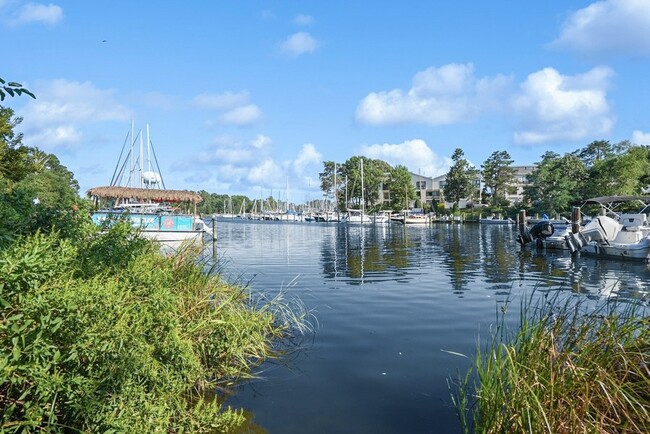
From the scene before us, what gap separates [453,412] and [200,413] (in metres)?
3.25

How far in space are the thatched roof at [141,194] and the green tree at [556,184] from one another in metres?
52.2

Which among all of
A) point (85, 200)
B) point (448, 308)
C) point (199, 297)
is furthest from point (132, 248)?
point (448, 308)

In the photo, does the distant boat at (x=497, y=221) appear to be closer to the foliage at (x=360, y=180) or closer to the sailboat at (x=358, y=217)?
the sailboat at (x=358, y=217)

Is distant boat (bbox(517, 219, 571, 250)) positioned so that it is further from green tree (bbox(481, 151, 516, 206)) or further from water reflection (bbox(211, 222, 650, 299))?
green tree (bbox(481, 151, 516, 206))

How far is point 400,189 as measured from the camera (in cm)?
11075

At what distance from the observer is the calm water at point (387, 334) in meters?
6.11

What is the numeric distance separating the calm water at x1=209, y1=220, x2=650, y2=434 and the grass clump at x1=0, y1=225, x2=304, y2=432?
132cm

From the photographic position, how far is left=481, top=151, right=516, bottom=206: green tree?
300 feet

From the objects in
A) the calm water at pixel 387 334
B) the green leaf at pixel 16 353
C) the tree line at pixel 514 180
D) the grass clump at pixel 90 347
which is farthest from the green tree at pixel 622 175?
the green leaf at pixel 16 353

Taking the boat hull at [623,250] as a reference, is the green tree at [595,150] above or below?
above

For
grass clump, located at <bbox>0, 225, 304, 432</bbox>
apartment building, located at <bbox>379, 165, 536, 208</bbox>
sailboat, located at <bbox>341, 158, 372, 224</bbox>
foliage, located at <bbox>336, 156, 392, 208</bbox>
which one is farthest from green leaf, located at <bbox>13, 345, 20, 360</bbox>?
foliage, located at <bbox>336, 156, 392, 208</bbox>

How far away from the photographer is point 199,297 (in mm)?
7715

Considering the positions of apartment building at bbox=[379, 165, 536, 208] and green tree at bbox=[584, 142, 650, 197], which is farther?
apartment building at bbox=[379, 165, 536, 208]

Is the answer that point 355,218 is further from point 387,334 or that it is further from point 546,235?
point 387,334
